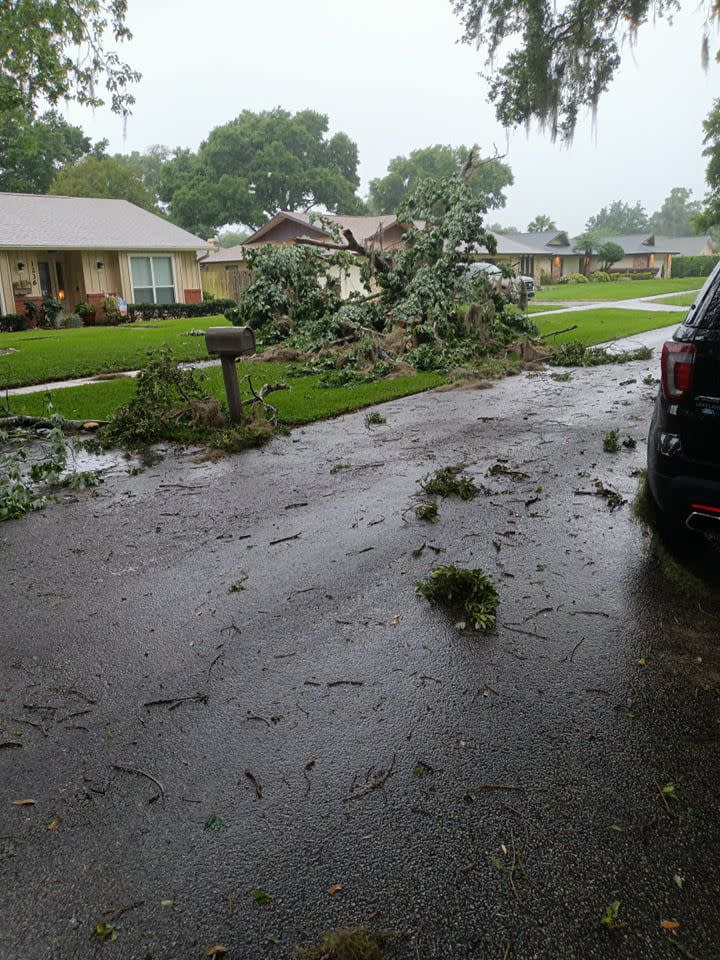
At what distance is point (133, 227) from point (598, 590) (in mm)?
31396

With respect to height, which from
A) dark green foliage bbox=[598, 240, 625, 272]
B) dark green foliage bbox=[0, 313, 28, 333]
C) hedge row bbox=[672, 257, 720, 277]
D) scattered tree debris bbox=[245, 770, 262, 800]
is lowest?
scattered tree debris bbox=[245, 770, 262, 800]

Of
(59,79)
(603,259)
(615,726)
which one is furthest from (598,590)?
(603,259)

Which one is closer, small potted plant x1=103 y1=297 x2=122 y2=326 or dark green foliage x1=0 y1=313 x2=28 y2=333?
dark green foliage x1=0 y1=313 x2=28 y2=333

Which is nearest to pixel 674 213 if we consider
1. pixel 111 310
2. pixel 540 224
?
pixel 540 224

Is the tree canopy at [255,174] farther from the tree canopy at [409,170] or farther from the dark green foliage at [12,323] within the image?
the dark green foliage at [12,323]

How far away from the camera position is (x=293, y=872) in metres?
2.18

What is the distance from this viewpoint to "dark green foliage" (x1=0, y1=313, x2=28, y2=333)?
2547 centimetres

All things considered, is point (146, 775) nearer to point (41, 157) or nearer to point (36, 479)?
point (36, 479)

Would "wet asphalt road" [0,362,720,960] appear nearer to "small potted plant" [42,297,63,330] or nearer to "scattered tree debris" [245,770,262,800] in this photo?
"scattered tree debris" [245,770,262,800]

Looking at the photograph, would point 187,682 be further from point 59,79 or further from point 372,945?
point 59,79

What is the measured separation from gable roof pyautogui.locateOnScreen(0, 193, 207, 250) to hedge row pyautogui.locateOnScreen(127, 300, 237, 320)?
243 centimetres

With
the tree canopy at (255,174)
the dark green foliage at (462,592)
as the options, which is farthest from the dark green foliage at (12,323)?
the tree canopy at (255,174)

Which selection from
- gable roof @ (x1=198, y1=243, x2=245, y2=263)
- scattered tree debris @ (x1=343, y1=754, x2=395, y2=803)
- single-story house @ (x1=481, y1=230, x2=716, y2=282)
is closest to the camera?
scattered tree debris @ (x1=343, y1=754, x2=395, y2=803)

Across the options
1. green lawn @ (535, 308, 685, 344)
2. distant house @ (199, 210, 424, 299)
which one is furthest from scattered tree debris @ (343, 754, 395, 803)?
distant house @ (199, 210, 424, 299)
